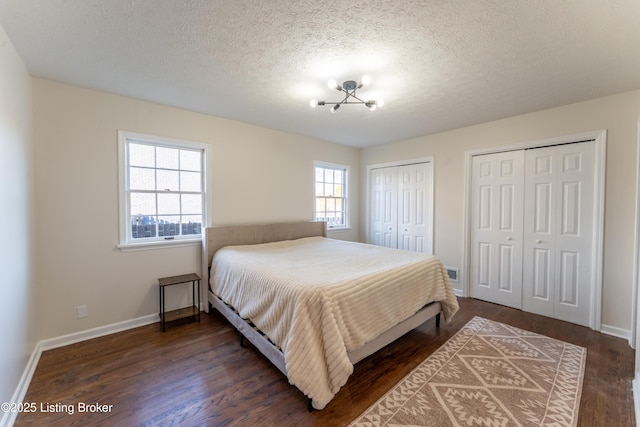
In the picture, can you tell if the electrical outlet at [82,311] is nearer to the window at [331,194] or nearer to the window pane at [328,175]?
the window at [331,194]

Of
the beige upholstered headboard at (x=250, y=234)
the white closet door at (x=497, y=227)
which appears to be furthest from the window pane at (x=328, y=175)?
the white closet door at (x=497, y=227)

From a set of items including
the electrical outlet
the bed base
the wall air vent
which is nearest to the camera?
the bed base

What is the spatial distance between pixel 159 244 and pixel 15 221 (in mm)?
1218

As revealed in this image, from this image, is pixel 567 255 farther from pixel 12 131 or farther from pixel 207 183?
pixel 12 131

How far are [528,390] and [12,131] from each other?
404 centimetres

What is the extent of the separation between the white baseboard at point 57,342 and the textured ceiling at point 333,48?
2.38 m

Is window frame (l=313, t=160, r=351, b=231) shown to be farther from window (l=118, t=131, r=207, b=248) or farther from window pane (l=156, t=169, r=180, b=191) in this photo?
window pane (l=156, t=169, r=180, b=191)

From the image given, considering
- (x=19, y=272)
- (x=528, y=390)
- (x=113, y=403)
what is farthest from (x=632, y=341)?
(x=19, y=272)

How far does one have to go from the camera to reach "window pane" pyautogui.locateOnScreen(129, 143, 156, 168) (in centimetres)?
283

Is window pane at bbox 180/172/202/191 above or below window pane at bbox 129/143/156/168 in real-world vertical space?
below

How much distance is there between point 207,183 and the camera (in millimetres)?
3295

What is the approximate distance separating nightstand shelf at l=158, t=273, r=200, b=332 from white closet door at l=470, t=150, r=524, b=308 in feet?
12.3

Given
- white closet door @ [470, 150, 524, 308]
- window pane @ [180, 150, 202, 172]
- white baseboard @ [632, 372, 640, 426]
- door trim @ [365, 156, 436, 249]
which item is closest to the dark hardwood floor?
white baseboard @ [632, 372, 640, 426]

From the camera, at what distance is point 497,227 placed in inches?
136
